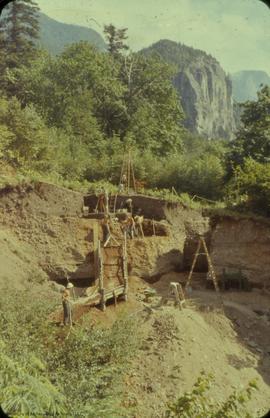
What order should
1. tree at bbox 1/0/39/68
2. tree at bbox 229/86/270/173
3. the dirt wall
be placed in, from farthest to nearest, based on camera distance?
1. tree at bbox 1/0/39/68
2. tree at bbox 229/86/270/173
3. the dirt wall

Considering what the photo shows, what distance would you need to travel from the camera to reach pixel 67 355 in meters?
10.4

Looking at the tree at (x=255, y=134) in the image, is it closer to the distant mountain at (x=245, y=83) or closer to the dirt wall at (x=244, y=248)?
the dirt wall at (x=244, y=248)

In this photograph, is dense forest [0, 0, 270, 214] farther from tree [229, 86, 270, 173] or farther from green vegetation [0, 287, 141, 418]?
green vegetation [0, 287, 141, 418]

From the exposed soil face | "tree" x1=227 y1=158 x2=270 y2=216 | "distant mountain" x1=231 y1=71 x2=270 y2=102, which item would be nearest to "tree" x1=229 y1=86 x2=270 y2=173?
"tree" x1=227 y1=158 x2=270 y2=216

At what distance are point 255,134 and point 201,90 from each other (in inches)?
3302

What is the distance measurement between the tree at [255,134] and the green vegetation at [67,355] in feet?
43.0

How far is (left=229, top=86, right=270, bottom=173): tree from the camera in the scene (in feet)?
75.3

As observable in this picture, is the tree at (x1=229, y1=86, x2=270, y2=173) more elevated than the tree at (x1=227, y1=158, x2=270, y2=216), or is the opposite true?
the tree at (x1=229, y1=86, x2=270, y2=173)

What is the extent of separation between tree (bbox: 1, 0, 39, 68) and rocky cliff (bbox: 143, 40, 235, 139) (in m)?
55.8

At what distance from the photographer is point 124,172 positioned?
26.2 meters

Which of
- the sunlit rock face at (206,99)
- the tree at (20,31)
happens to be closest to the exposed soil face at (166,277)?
the tree at (20,31)

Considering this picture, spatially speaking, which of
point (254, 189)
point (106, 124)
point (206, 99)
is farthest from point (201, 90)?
point (254, 189)

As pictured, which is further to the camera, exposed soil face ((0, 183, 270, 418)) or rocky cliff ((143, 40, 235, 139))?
rocky cliff ((143, 40, 235, 139))

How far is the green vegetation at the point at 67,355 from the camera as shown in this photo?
7.94 meters
